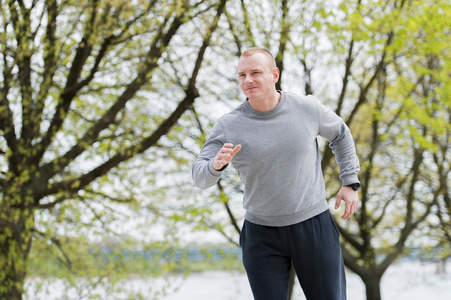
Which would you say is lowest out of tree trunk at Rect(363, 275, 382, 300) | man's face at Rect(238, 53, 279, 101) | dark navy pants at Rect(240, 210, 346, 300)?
dark navy pants at Rect(240, 210, 346, 300)

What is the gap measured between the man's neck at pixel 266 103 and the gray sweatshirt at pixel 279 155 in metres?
0.02

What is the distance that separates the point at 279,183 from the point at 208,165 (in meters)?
0.32

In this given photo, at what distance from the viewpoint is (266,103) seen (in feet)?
6.84

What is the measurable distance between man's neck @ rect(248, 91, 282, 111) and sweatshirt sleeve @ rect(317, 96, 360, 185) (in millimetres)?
185

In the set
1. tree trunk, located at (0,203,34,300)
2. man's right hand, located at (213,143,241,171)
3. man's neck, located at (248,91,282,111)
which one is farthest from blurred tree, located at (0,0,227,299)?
man's right hand, located at (213,143,241,171)

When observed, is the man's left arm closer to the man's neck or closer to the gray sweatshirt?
the gray sweatshirt

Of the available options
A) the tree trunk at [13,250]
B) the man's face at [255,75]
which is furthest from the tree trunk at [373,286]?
the man's face at [255,75]

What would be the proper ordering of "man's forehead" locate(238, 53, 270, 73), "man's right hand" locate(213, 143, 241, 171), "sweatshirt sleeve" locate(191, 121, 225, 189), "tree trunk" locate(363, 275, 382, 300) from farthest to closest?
1. "tree trunk" locate(363, 275, 382, 300)
2. "man's forehead" locate(238, 53, 270, 73)
3. "sweatshirt sleeve" locate(191, 121, 225, 189)
4. "man's right hand" locate(213, 143, 241, 171)

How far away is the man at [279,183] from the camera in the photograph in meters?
2.04

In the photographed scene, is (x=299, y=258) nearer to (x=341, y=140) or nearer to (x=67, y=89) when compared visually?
(x=341, y=140)

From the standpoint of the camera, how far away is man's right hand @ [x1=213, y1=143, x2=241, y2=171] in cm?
179

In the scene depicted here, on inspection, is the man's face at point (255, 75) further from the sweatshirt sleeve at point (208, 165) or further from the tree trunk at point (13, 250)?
the tree trunk at point (13, 250)

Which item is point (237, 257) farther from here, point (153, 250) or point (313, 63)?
point (313, 63)

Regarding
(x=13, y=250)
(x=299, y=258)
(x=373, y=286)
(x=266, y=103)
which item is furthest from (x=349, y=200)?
(x=373, y=286)
